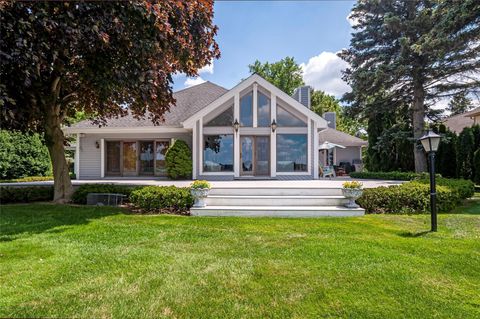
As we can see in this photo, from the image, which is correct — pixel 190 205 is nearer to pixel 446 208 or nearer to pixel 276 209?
pixel 276 209

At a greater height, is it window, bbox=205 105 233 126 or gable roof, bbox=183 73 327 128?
gable roof, bbox=183 73 327 128

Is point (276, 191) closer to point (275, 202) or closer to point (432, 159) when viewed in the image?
point (275, 202)

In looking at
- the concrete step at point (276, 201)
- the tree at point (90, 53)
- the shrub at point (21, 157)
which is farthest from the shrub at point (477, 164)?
the shrub at point (21, 157)

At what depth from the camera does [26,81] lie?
589 cm

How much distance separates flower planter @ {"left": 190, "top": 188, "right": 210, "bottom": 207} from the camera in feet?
25.0

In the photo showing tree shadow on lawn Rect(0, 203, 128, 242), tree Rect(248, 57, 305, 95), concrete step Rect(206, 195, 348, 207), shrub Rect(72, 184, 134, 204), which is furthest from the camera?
tree Rect(248, 57, 305, 95)

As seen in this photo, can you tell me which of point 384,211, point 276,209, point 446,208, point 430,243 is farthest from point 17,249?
point 446,208

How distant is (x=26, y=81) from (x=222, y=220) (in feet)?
17.2

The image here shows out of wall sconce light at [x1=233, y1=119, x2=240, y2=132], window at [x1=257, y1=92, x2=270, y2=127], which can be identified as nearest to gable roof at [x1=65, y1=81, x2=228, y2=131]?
wall sconce light at [x1=233, y1=119, x2=240, y2=132]

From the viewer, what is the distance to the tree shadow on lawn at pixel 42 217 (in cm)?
601

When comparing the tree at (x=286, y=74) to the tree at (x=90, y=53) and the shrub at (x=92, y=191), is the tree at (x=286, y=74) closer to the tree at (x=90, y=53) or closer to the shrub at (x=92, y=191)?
the tree at (x=90, y=53)

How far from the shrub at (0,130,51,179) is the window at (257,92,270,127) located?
12762 millimetres

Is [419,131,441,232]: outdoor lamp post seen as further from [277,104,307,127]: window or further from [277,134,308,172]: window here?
[277,104,307,127]: window

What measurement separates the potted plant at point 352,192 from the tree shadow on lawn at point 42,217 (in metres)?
6.22
